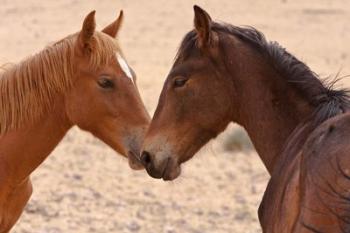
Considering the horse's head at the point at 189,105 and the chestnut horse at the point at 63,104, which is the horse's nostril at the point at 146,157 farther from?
the chestnut horse at the point at 63,104

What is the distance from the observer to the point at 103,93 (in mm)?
5980

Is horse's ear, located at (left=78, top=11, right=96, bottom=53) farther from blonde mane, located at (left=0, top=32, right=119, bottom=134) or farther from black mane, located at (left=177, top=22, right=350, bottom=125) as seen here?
black mane, located at (left=177, top=22, right=350, bottom=125)

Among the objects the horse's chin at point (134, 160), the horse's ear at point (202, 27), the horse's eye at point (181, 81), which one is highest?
the horse's ear at point (202, 27)

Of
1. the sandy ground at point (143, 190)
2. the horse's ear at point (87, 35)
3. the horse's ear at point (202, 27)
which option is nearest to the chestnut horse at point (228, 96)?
the horse's ear at point (202, 27)

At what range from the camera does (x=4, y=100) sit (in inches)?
238

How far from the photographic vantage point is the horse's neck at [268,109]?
5016 mm

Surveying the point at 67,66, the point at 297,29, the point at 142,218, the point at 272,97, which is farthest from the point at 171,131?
the point at 297,29

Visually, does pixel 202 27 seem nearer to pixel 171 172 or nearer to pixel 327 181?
pixel 171 172

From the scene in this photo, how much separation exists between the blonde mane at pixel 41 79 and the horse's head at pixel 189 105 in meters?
1.00

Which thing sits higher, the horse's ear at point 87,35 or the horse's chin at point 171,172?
the horse's ear at point 87,35

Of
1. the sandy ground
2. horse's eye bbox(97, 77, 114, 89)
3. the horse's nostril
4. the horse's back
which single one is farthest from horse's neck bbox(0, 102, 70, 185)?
the horse's back

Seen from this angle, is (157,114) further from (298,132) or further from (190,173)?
(190,173)

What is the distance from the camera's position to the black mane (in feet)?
15.5

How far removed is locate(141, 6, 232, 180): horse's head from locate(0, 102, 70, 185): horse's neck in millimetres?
1133
